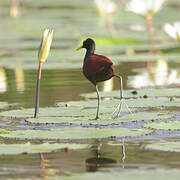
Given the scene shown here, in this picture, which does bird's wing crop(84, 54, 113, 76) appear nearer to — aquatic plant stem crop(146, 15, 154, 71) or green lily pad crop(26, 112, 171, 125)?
green lily pad crop(26, 112, 171, 125)

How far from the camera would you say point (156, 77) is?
11.2 m

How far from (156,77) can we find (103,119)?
155 inches

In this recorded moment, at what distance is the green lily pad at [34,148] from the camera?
6.02m

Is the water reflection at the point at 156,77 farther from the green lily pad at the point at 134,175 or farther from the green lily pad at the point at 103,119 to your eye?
the green lily pad at the point at 134,175

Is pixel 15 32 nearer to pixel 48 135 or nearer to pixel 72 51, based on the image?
pixel 72 51

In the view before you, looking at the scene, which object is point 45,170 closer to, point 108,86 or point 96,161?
point 96,161

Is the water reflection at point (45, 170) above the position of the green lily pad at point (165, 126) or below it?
below

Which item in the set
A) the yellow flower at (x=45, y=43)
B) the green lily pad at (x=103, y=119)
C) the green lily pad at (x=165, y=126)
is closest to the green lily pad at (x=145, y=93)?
the green lily pad at (x=103, y=119)

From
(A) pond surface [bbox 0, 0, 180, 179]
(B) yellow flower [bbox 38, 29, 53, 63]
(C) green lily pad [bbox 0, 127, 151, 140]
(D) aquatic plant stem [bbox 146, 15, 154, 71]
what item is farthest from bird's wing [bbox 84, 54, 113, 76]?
(D) aquatic plant stem [bbox 146, 15, 154, 71]

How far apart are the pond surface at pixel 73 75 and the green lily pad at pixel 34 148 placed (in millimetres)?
46

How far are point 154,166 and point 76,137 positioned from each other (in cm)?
107

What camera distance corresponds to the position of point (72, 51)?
14477 mm

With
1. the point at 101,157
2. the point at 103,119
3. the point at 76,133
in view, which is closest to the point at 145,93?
the point at 103,119

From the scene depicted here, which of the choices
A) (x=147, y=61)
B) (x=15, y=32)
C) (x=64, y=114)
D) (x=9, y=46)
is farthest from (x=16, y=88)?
(x=15, y=32)
